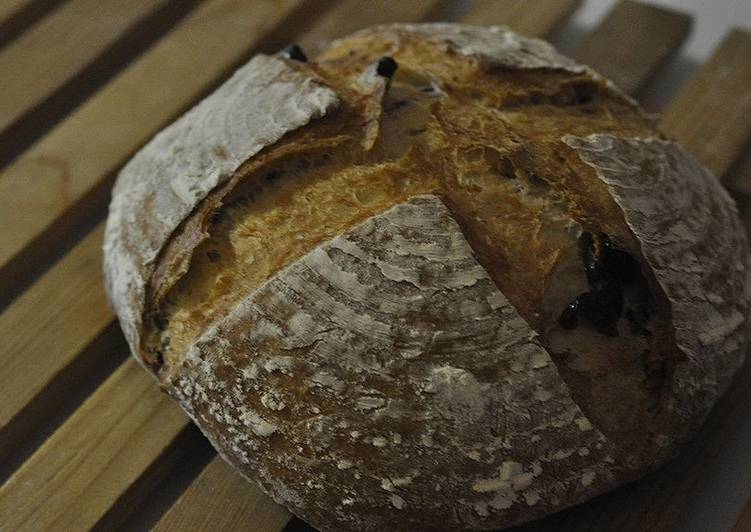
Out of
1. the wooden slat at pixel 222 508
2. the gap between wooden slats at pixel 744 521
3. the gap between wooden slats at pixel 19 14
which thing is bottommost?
the wooden slat at pixel 222 508

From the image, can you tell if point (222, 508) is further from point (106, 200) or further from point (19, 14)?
point (19, 14)

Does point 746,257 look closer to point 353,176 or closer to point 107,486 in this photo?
point 353,176

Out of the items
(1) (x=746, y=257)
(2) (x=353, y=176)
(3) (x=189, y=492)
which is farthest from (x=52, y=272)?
(1) (x=746, y=257)

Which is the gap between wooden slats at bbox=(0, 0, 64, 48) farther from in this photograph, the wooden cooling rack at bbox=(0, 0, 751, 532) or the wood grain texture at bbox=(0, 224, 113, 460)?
the wood grain texture at bbox=(0, 224, 113, 460)

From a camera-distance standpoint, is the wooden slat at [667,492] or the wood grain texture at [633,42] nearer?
the wooden slat at [667,492]

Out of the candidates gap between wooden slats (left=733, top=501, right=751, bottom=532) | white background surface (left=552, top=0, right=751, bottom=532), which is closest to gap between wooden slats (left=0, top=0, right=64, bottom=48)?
white background surface (left=552, top=0, right=751, bottom=532)

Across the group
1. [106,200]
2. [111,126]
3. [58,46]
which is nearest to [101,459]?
[106,200]

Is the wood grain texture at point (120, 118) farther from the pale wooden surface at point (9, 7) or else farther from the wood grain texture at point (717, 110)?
the wood grain texture at point (717, 110)

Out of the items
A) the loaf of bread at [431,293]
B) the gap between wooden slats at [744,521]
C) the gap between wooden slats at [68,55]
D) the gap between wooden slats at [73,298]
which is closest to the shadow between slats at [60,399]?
the gap between wooden slats at [73,298]
